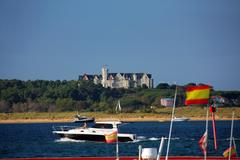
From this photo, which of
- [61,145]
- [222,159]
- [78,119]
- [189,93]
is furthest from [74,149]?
[78,119]

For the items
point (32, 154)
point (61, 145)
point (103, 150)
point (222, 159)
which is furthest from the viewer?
point (61, 145)

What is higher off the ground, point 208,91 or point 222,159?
point 208,91

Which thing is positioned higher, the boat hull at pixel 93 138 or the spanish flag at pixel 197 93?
the spanish flag at pixel 197 93

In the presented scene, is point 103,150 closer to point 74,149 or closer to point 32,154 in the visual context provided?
point 74,149

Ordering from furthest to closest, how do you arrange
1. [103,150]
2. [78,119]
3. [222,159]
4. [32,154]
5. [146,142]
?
[78,119] < [146,142] < [103,150] < [32,154] < [222,159]

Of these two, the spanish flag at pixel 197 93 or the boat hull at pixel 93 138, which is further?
the boat hull at pixel 93 138

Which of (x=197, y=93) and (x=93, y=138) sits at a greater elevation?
(x=197, y=93)

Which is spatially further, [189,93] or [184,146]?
[184,146]

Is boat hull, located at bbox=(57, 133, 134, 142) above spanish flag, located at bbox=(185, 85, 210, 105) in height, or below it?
below

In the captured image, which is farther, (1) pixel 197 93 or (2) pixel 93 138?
(2) pixel 93 138

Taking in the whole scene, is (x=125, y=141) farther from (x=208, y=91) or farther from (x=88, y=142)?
(x=208, y=91)

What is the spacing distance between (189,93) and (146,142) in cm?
5144

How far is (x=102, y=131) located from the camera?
84.0 meters

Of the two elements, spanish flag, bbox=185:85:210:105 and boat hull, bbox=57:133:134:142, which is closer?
spanish flag, bbox=185:85:210:105
